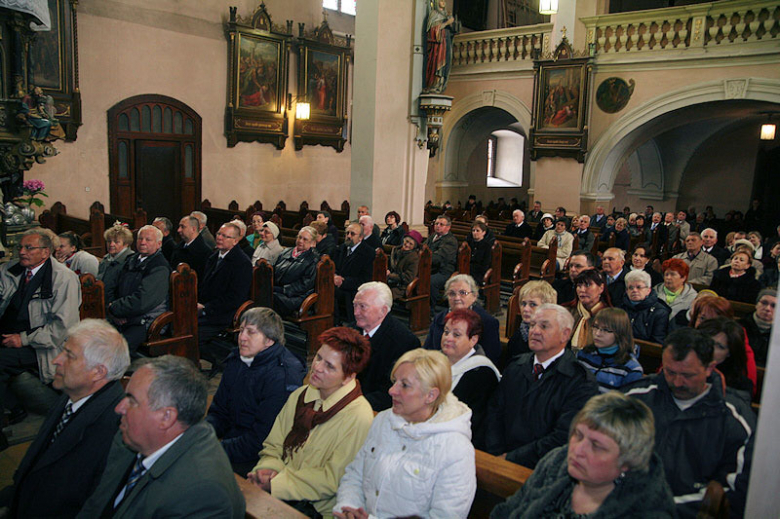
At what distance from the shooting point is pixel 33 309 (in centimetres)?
405

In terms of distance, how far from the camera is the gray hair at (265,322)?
304 centimetres

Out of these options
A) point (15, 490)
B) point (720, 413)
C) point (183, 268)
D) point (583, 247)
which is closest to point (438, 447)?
point (720, 413)

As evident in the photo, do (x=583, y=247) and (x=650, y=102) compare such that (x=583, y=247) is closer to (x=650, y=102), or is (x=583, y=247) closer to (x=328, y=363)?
(x=650, y=102)

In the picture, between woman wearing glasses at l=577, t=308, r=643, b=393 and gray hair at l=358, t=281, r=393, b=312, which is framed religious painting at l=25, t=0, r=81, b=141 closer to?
gray hair at l=358, t=281, r=393, b=312

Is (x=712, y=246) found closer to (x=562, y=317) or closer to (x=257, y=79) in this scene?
(x=562, y=317)

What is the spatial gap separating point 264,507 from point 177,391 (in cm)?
56

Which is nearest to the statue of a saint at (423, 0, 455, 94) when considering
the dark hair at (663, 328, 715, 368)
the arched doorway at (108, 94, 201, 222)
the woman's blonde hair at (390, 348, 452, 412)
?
the arched doorway at (108, 94, 201, 222)

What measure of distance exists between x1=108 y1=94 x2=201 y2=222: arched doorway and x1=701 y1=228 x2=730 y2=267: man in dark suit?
28.9 ft

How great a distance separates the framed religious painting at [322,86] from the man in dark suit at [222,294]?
330 inches

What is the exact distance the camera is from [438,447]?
2.21 metres

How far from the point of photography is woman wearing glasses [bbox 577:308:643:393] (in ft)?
10.3

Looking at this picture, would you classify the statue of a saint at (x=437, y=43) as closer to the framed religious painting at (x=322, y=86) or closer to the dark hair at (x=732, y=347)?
the framed religious painting at (x=322, y=86)

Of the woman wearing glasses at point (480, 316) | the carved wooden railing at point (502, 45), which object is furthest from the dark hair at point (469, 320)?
the carved wooden railing at point (502, 45)

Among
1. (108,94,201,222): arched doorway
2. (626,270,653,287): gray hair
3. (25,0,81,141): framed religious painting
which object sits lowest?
(626,270,653,287): gray hair
